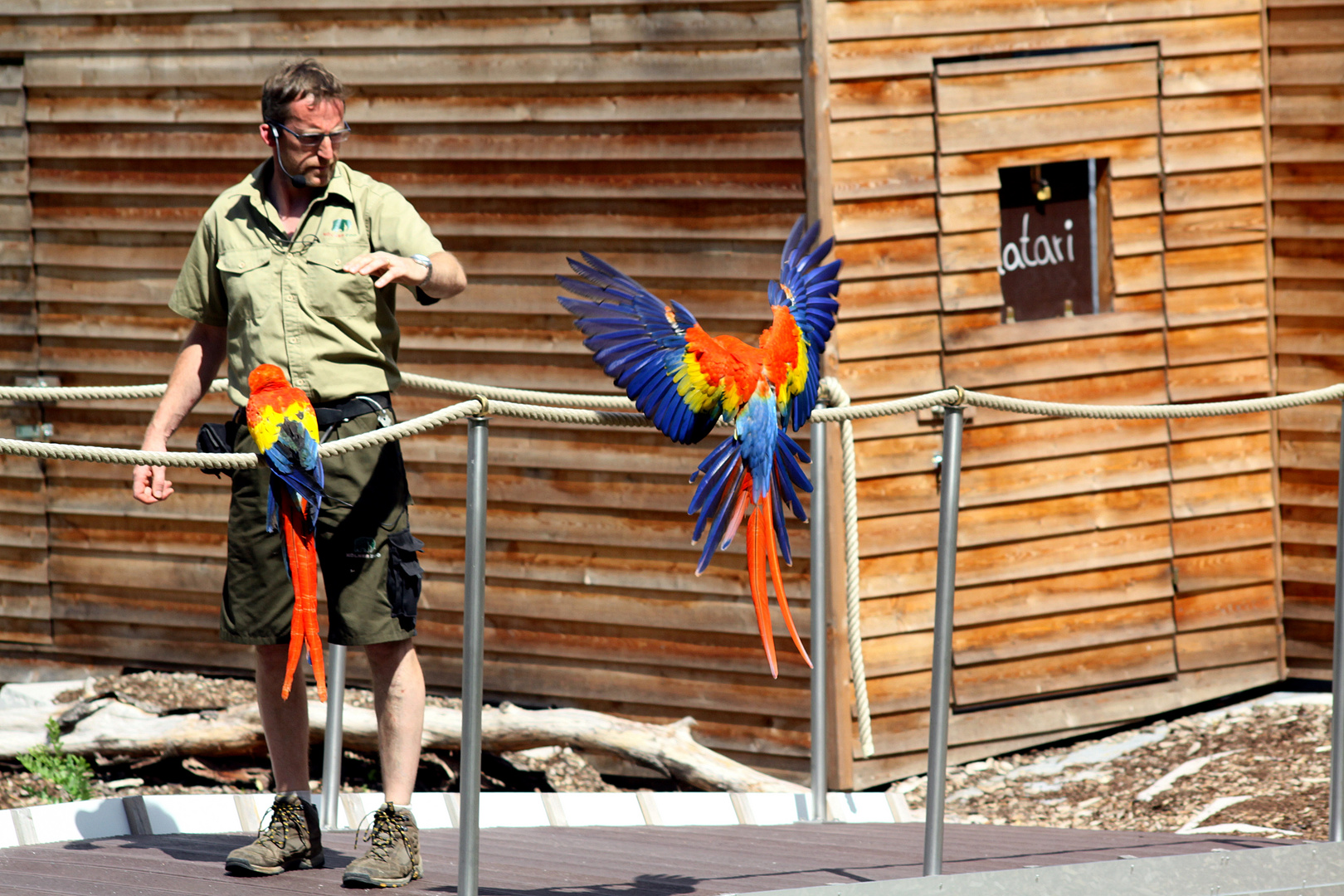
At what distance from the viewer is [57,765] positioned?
5145 millimetres

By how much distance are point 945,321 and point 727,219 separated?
96cm

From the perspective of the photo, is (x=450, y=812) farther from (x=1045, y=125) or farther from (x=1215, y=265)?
(x=1215, y=265)

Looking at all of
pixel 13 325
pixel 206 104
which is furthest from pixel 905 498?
pixel 13 325

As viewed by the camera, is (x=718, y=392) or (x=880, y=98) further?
(x=880, y=98)

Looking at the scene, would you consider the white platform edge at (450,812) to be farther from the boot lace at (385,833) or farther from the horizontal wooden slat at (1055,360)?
the horizontal wooden slat at (1055,360)

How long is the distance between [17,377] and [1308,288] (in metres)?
5.82

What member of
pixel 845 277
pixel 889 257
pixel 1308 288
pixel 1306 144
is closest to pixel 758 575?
pixel 845 277

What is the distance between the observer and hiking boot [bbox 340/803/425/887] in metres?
2.52

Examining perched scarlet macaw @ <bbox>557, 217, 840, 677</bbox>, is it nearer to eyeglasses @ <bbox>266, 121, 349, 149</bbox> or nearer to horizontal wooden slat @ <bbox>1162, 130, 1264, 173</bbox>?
eyeglasses @ <bbox>266, 121, 349, 149</bbox>

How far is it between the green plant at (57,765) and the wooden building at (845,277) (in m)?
0.98

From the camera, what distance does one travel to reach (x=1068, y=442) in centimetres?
557

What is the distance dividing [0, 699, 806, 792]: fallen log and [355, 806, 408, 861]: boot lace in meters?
2.70

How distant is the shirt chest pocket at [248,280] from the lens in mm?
2531

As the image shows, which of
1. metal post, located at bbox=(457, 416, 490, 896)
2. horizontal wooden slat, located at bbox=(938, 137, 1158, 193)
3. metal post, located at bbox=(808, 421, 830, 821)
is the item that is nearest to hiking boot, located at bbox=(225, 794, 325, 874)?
metal post, located at bbox=(457, 416, 490, 896)
